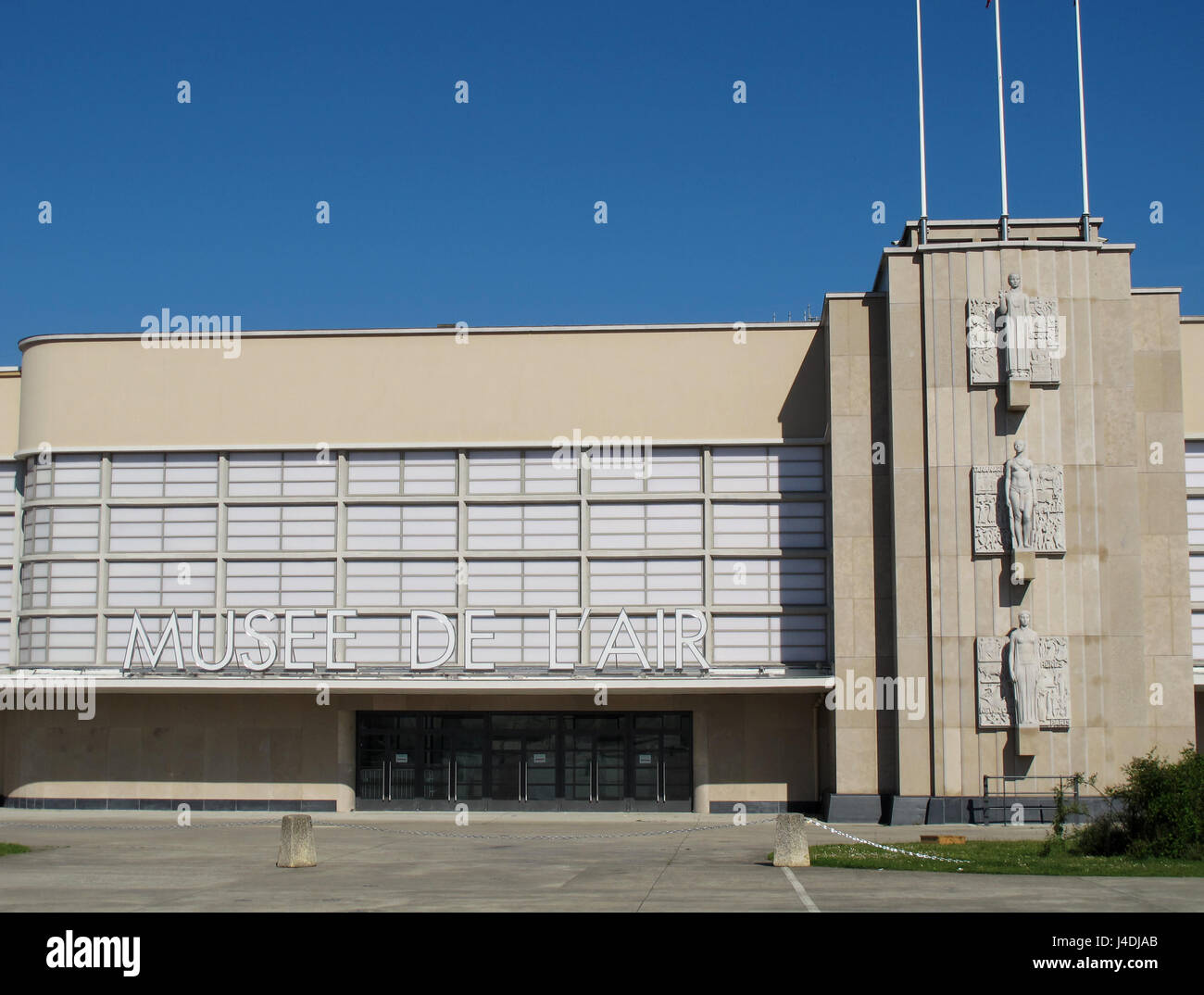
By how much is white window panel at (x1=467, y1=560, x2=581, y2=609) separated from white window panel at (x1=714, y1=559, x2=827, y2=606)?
3844 millimetres

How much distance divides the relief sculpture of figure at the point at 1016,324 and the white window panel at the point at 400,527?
47.8ft

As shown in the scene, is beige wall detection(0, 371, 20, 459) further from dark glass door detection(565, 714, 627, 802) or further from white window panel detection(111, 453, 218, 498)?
dark glass door detection(565, 714, 627, 802)

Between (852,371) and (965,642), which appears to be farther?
(852,371)

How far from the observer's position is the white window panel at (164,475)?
1444 inches

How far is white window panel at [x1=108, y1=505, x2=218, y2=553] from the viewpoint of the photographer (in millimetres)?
36625

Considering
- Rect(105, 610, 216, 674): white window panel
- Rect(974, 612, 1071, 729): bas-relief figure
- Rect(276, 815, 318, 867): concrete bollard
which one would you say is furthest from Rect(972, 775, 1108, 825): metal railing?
Rect(105, 610, 216, 674): white window panel

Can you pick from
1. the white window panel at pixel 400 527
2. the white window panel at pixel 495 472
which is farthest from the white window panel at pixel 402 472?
the white window panel at pixel 495 472

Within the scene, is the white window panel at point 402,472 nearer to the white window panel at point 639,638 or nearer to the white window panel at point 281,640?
Answer: the white window panel at point 281,640

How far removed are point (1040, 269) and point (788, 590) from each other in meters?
10.0

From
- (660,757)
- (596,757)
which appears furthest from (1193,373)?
(596,757)

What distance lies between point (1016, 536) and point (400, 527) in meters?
15.6
